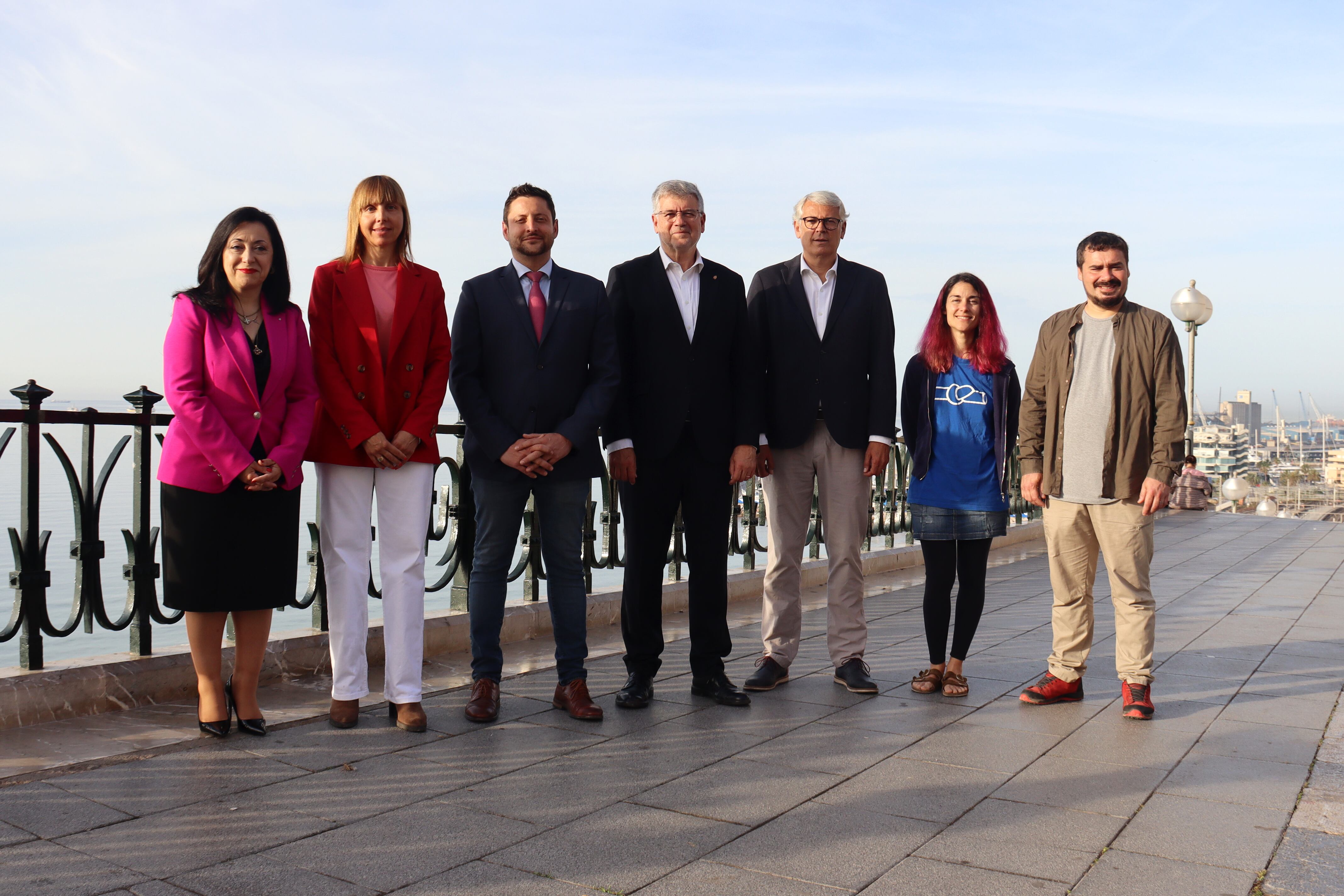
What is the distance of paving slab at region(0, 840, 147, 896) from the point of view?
2338mm

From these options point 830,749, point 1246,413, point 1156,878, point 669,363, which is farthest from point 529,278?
point 1246,413

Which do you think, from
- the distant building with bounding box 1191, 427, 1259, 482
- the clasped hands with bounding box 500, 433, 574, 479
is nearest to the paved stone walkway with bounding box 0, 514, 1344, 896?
the clasped hands with bounding box 500, 433, 574, 479

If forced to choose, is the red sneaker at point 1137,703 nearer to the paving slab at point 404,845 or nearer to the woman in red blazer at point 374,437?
the paving slab at point 404,845

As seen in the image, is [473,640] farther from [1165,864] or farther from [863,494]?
[1165,864]

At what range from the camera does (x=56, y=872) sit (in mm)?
2426

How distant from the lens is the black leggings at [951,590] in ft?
14.9

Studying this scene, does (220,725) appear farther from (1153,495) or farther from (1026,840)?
(1153,495)

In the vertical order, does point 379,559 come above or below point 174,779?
above

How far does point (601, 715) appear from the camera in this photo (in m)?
3.92

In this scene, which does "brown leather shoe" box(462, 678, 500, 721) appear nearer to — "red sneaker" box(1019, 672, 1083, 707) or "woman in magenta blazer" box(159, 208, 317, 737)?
"woman in magenta blazer" box(159, 208, 317, 737)

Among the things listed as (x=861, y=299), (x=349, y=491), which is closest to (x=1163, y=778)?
(x=861, y=299)

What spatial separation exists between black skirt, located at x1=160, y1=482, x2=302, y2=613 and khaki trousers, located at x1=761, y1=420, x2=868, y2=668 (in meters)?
2.08

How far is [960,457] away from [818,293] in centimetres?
95

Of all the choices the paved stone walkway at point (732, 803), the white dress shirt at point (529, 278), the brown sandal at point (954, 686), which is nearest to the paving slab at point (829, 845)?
the paved stone walkway at point (732, 803)
